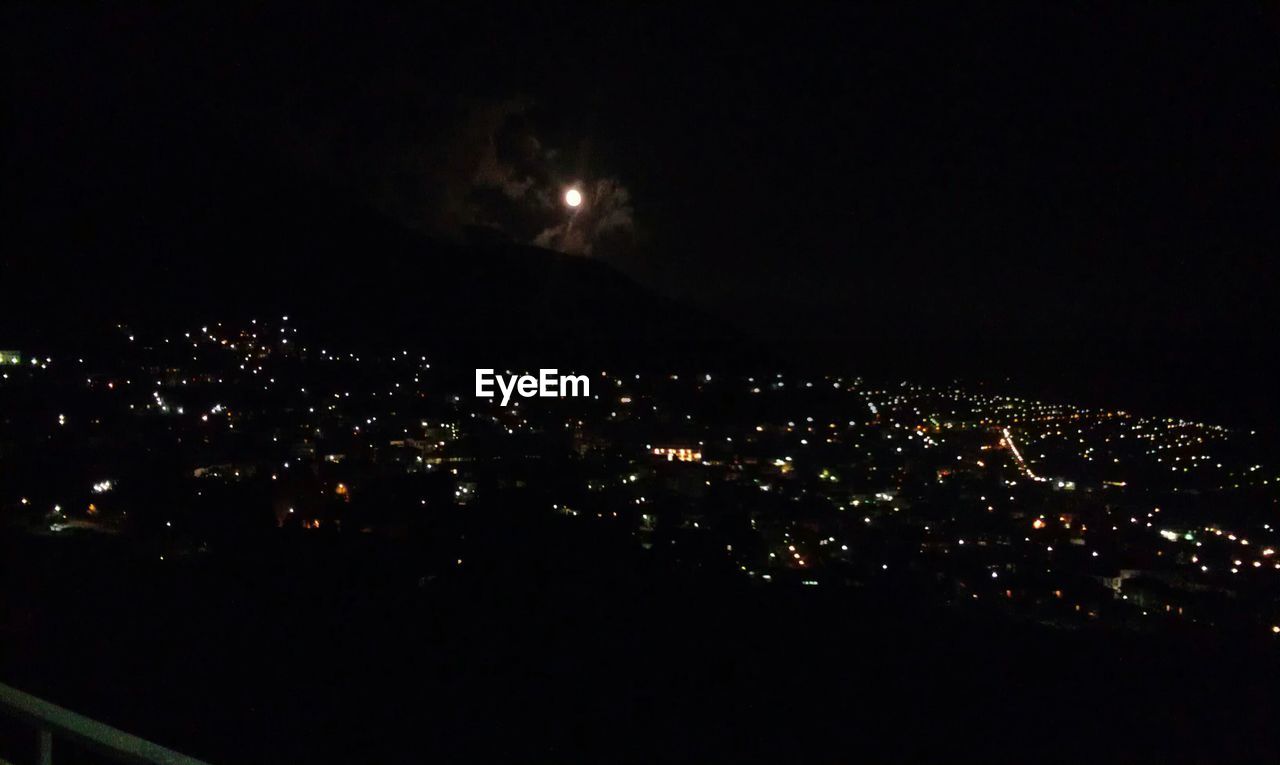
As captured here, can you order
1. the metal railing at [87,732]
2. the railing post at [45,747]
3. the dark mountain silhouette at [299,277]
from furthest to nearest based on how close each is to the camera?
the dark mountain silhouette at [299,277] < the railing post at [45,747] < the metal railing at [87,732]

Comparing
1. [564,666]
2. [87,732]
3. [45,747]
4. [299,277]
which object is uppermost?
[299,277]

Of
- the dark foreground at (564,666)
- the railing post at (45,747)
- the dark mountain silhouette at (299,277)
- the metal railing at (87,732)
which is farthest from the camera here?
the dark mountain silhouette at (299,277)

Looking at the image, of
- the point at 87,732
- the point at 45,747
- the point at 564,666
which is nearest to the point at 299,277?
the point at 564,666

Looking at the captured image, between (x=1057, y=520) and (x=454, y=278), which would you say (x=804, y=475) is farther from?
(x=454, y=278)

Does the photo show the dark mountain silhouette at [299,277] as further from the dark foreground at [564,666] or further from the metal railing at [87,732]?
the metal railing at [87,732]

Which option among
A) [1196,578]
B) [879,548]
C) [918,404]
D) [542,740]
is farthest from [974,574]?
[918,404]

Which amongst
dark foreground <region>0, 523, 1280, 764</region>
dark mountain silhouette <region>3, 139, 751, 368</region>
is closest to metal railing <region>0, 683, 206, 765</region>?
dark foreground <region>0, 523, 1280, 764</region>

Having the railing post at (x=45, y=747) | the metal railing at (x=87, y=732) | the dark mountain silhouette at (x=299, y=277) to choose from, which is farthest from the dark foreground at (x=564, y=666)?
the dark mountain silhouette at (x=299, y=277)

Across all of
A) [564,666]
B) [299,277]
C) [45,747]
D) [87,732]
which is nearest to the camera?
[87,732]

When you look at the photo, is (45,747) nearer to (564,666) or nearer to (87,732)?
(87,732)
